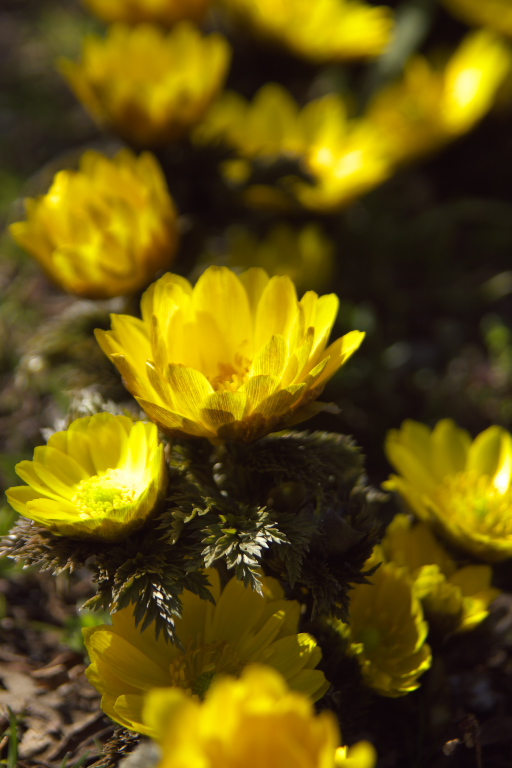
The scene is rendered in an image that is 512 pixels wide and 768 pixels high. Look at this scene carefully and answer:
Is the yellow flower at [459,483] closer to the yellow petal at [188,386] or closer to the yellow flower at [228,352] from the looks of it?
the yellow flower at [228,352]

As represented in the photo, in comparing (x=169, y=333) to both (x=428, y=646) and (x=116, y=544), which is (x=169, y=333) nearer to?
(x=116, y=544)

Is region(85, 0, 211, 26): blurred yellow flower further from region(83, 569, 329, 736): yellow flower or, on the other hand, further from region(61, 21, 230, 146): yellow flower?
region(83, 569, 329, 736): yellow flower

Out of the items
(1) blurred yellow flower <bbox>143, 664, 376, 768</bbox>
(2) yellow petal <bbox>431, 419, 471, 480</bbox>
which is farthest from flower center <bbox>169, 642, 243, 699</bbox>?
(2) yellow petal <bbox>431, 419, 471, 480</bbox>

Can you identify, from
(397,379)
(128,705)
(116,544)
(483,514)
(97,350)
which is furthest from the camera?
(397,379)

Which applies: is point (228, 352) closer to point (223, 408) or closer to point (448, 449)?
point (223, 408)

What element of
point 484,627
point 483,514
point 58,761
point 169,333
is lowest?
point 58,761

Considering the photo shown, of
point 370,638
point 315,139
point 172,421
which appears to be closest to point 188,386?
point 172,421

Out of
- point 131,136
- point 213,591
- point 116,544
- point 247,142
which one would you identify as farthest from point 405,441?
point 247,142
